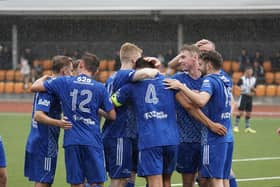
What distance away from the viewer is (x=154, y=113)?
1000cm

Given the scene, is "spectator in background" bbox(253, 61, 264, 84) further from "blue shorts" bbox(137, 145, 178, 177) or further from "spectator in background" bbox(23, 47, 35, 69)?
"blue shorts" bbox(137, 145, 178, 177)

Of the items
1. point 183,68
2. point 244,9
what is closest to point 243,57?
point 244,9

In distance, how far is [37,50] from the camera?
40125mm

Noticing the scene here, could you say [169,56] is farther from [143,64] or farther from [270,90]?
[143,64]

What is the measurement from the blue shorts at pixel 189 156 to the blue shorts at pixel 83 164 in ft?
3.93

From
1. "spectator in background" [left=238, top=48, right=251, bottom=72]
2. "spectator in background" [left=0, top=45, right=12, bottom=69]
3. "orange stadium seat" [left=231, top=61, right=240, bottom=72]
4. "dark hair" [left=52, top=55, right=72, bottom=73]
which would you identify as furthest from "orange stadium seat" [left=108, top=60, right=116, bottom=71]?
"dark hair" [left=52, top=55, right=72, bottom=73]

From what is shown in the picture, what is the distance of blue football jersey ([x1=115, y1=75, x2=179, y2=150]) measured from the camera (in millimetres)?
9969

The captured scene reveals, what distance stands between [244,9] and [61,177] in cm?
2415

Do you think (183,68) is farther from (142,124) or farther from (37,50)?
(37,50)

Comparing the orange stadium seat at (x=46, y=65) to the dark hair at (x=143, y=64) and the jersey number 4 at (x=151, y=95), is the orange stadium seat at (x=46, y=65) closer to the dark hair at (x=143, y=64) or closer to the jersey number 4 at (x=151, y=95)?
the dark hair at (x=143, y=64)

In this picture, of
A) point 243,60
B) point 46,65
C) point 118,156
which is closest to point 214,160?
point 118,156

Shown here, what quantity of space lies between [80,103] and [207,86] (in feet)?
5.35

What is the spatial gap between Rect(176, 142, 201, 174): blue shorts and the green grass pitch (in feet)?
10.2

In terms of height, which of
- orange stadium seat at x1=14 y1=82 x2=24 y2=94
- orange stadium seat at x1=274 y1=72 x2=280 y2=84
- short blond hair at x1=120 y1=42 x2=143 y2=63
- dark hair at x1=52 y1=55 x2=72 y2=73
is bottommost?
orange stadium seat at x1=14 y1=82 x2=24 y2=94
